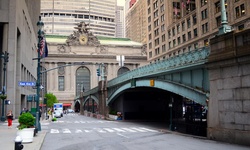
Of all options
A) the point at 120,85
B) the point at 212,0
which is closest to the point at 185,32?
the point at 212,0

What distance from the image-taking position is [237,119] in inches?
671

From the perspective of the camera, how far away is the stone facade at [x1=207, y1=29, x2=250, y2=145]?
54.3 ft

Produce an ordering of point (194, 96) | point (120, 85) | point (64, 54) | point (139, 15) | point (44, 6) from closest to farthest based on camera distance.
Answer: point (194, 96) → point (120, 85) → point (64, 54) → point (139, 15) → point (44, 6)

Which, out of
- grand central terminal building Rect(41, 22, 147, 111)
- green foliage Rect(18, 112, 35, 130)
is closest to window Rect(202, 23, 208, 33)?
green foliage Rect(18, 112, 35, 130)

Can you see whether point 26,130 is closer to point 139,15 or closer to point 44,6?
point 139,15

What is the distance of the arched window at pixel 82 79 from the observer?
420 ft

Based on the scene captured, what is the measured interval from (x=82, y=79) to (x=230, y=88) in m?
113

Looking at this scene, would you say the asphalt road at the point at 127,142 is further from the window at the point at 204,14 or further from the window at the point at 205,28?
the window at the point at 204,14

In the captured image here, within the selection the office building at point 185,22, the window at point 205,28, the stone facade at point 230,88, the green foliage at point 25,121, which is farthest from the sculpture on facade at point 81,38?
the stone facade at point 230,88

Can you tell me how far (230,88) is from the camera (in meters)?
17.8

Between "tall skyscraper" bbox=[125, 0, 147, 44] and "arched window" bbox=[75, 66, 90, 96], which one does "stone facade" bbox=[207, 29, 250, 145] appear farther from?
"tall skyscraper" bbox=[125, 0, 147, 44]

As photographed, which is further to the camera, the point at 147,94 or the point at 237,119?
the point at 147,94

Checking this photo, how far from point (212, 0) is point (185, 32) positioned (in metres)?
13.5

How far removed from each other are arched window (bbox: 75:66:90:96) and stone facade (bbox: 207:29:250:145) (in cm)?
11073
